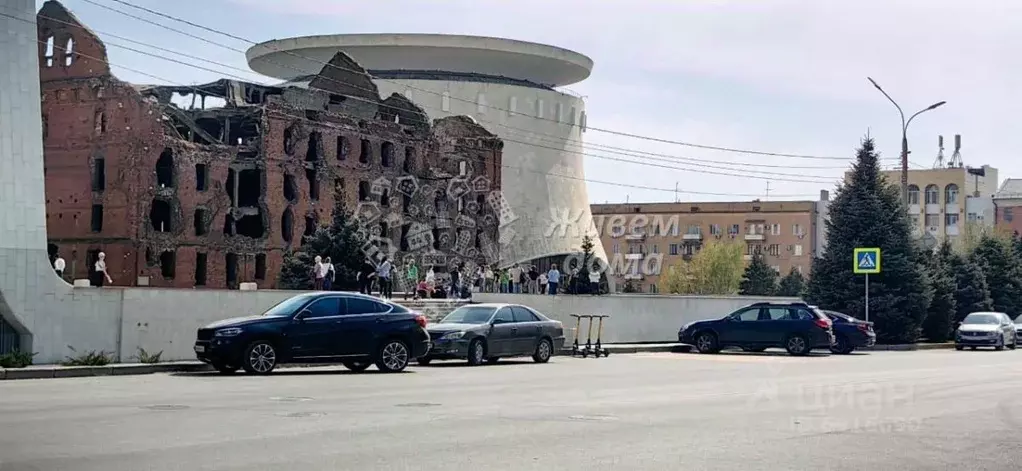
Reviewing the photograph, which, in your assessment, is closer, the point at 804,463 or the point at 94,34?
the point at 804,463

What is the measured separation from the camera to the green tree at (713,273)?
10756cm

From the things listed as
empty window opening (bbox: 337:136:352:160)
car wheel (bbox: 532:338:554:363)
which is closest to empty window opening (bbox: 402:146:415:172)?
empty window opening (bbox: 337:136:352:160)

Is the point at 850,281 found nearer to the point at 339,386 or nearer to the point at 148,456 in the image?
the point at 339,386

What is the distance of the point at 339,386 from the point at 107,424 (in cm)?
676

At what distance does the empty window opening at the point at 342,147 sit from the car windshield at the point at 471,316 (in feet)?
136

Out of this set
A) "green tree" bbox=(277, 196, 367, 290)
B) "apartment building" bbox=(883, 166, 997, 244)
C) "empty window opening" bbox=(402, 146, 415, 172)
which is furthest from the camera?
"apartment building" bbox=(883, 166, 997, 244)

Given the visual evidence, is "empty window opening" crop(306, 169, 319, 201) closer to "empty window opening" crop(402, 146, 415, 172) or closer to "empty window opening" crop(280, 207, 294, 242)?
"empty window opening" crop(280, 207, 294, 242)

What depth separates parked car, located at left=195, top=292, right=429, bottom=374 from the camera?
73.1 feet

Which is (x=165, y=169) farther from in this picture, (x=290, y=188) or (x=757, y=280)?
(x=757, y=280)

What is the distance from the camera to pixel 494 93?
96938 mm

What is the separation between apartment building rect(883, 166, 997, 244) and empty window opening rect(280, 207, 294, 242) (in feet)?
278

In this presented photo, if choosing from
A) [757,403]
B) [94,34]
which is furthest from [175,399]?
[94,34]

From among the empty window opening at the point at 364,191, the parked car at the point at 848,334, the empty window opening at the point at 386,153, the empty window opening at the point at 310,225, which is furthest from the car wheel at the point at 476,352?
the empty window opening at the point at 386,153

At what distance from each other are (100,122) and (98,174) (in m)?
2.53
